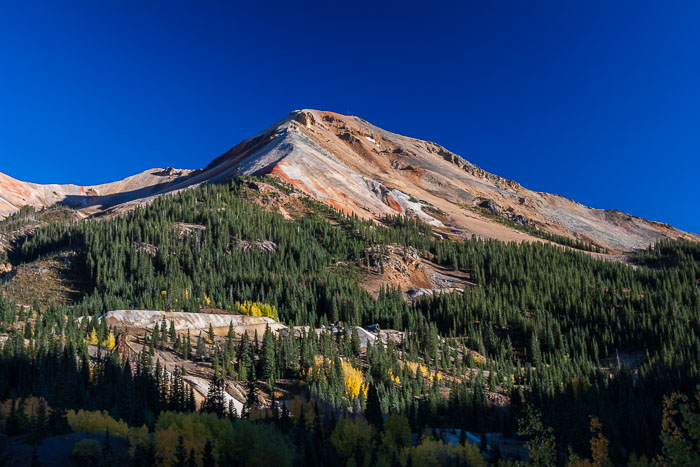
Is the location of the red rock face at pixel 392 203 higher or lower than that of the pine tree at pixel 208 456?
higher

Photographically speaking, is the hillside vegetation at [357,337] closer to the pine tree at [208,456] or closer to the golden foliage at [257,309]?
the golden foliage at [257,309]

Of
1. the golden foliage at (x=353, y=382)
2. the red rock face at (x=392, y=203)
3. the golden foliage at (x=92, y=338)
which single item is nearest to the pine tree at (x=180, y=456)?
the golden foliage at (x=353, y=382)

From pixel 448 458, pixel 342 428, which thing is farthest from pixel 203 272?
pixel 448 458

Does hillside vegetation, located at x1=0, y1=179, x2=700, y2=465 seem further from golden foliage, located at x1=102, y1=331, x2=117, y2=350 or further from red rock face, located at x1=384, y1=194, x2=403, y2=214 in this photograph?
red rock face, located at x1=384, y1=194, x2=403, y2=214

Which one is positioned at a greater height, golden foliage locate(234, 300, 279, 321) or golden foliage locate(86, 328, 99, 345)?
golden foliage locate(234, 300, 279, 321)

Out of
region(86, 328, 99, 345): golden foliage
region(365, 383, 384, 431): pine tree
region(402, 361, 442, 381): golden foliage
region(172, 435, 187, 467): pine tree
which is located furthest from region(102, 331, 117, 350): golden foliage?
region(402, 361, 442, 381): golden foliage

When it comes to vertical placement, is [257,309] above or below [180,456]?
above

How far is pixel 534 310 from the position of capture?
383 ft

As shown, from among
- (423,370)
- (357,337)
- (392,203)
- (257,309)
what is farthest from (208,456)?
(392,203)

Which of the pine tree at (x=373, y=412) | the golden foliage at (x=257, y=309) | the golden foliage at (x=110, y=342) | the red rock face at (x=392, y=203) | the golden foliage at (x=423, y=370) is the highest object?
the red rock face at (x=392, y=203)

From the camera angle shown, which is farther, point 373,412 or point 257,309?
point 257,309

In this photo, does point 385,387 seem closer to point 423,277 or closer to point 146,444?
point 146,444

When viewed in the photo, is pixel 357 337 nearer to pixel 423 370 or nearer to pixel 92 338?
pixel 423 370

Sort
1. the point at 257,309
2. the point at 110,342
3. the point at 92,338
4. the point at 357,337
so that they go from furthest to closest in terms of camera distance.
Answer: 1. the point at 257,309
2. the point at 357,337
3. the point at 92,338
4. the point at 110,342
